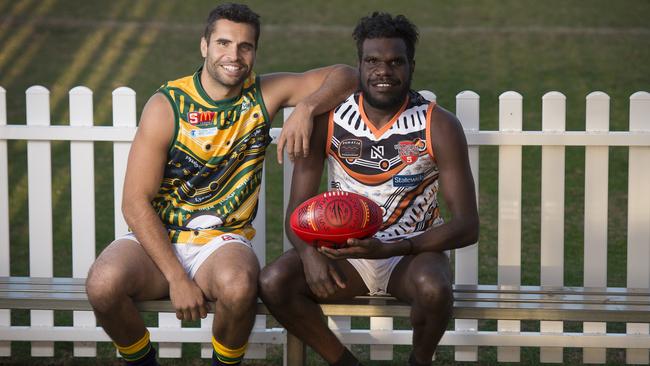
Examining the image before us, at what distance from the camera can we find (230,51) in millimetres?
4512

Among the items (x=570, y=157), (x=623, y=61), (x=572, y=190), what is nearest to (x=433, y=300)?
(x=572, y=190)

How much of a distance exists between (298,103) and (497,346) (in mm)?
1721

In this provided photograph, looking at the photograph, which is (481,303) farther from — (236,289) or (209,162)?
(209,162)

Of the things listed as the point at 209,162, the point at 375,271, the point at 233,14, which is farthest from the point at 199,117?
Answer: the point at 375,271

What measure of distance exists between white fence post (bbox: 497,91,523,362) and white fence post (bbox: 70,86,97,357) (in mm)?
2067

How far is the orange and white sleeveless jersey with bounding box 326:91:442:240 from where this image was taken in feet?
15.0

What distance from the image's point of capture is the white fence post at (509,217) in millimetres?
5422

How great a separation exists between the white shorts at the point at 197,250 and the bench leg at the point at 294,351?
0.43 meters

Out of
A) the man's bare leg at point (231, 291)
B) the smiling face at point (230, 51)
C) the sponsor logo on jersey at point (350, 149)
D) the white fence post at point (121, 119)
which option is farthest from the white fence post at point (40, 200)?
the sponsor logo on jersey at point (350, 149)

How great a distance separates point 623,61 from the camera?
43.9ft

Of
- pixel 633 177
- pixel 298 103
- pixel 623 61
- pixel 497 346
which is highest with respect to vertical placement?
pixel 623 61

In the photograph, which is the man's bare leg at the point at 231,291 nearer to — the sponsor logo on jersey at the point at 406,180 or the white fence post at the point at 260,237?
the sponsor logo on jersey at the point at 406,180

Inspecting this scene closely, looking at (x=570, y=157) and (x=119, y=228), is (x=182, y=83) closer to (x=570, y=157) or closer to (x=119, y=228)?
(x=119, y=228)

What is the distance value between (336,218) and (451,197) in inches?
22.5
